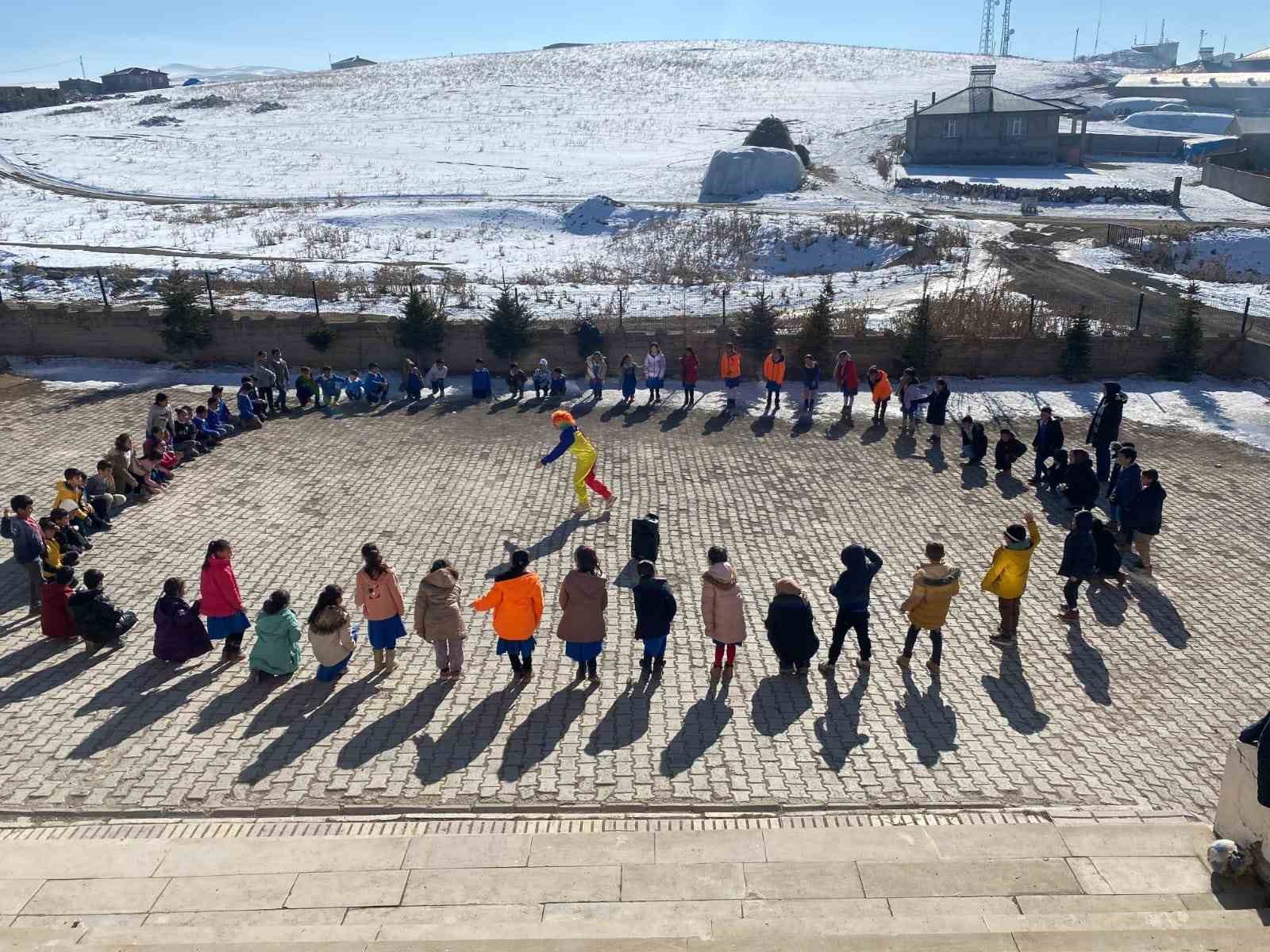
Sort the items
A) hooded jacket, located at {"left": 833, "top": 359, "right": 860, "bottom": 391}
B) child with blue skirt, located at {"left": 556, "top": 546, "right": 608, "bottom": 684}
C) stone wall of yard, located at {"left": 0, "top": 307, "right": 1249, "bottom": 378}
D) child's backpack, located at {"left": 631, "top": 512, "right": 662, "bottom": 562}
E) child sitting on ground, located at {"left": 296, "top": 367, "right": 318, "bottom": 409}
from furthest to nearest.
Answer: stone wall of yard, located at {"left": 0, "top": 307, "right": 1249, "bottom": 378}, child sitting on ground, located at {"left": 296, "top": 367, "right": 318, "bottom": 409}, hooded jacket, located at {"left": 833, "top": 359, "right": 860, "bottom": 391}, child's backpack, located at {"left": 631, "top": 512, "right": 662, "bottom": 562}, child with blue skirt, located at {"left": 556, "top": 546, "right": 608, "bottom": 684}

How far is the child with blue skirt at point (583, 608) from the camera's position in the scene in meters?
8.15

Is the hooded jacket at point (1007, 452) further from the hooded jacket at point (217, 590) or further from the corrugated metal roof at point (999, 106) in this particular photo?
the corrugated metal roof at point (999, 106)

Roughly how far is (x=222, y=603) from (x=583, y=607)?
11.3 feet

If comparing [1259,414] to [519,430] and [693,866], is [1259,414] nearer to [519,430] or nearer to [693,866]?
[519,430]

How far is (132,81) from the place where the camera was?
9862 centimetres

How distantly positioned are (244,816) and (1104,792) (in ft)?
21.1

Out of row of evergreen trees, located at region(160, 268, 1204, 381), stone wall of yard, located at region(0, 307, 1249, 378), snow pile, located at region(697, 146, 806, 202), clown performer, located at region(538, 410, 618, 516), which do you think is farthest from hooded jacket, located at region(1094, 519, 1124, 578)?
snow pile, located at region(697, 146, 806, 202)

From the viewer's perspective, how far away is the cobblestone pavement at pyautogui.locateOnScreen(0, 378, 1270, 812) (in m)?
7.21

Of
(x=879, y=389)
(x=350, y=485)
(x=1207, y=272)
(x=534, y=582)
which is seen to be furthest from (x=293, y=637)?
(x=1207, y=272)

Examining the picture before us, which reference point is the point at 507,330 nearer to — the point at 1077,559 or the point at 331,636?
the point at 331,636

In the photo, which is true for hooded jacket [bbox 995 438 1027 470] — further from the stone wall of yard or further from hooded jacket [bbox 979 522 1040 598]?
the stone wall of yard

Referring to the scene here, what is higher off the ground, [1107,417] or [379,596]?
[379,596]

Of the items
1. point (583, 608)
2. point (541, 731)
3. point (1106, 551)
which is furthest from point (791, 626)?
point (1106, 551)

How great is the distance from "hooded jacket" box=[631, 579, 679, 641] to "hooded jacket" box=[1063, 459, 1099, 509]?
276 inches
